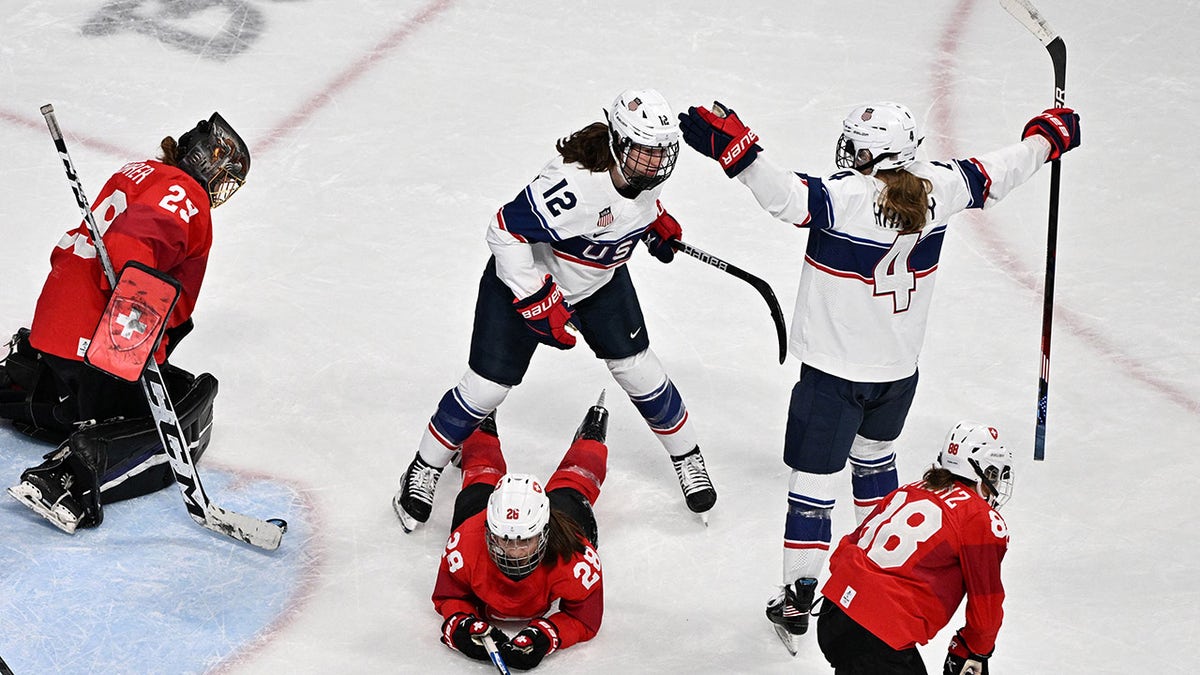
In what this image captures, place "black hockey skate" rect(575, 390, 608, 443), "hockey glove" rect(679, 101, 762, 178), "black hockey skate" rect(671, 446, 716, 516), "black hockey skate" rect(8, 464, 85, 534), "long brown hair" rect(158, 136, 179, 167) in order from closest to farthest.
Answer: "hockey glove" rect(679, 101, 762, 178) → "black hockey skate" rect(8, 464, 85, 534) → "long brown hair" rect(158, 136, 179, 167) → "black hockey skate" rect(671, 446, 716, 516) → "black hockey skate" rect(575, 390, 608, 443)

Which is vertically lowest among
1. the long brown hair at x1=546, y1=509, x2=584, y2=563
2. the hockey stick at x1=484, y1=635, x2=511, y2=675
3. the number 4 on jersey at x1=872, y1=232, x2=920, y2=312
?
the hockey stick at x1=484, y1=635, x2=511, y2=675

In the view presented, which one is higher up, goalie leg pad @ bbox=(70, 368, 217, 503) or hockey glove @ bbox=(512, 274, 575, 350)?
hockey glove @ bbox=(512, 274, 575, 350)

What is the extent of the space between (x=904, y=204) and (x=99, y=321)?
199 centimetres

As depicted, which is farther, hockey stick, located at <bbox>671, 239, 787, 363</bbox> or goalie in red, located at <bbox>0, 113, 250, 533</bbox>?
hockey stick, located at <bbox>671, 239, 787, 363</bbox>

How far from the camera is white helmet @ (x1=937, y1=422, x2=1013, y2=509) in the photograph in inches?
125

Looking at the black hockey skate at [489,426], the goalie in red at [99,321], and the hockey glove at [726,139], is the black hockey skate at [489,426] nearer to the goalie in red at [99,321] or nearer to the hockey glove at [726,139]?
the goalie in red at [99,321]

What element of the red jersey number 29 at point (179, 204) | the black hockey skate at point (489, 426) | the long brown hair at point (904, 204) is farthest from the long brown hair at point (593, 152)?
the red jersey number 29 at point (179, 204)

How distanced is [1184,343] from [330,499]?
280 centimetres

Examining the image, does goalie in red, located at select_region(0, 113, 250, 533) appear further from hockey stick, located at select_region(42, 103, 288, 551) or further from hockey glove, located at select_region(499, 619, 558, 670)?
hockey glove, located at select_region(499, 619, 558, 670)

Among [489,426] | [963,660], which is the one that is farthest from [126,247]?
[963,660]

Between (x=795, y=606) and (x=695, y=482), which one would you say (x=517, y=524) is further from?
(x=695, y=482)

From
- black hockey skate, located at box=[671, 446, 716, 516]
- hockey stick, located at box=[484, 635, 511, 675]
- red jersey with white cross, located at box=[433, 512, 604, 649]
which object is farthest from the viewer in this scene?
black hockey skate, located at box=[671, 446, 716, 516]

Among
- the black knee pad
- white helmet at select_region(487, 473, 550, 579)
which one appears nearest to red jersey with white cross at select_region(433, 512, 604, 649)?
white helmet at select_region(487, 473, 550, 579)

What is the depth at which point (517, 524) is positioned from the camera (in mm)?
3406
